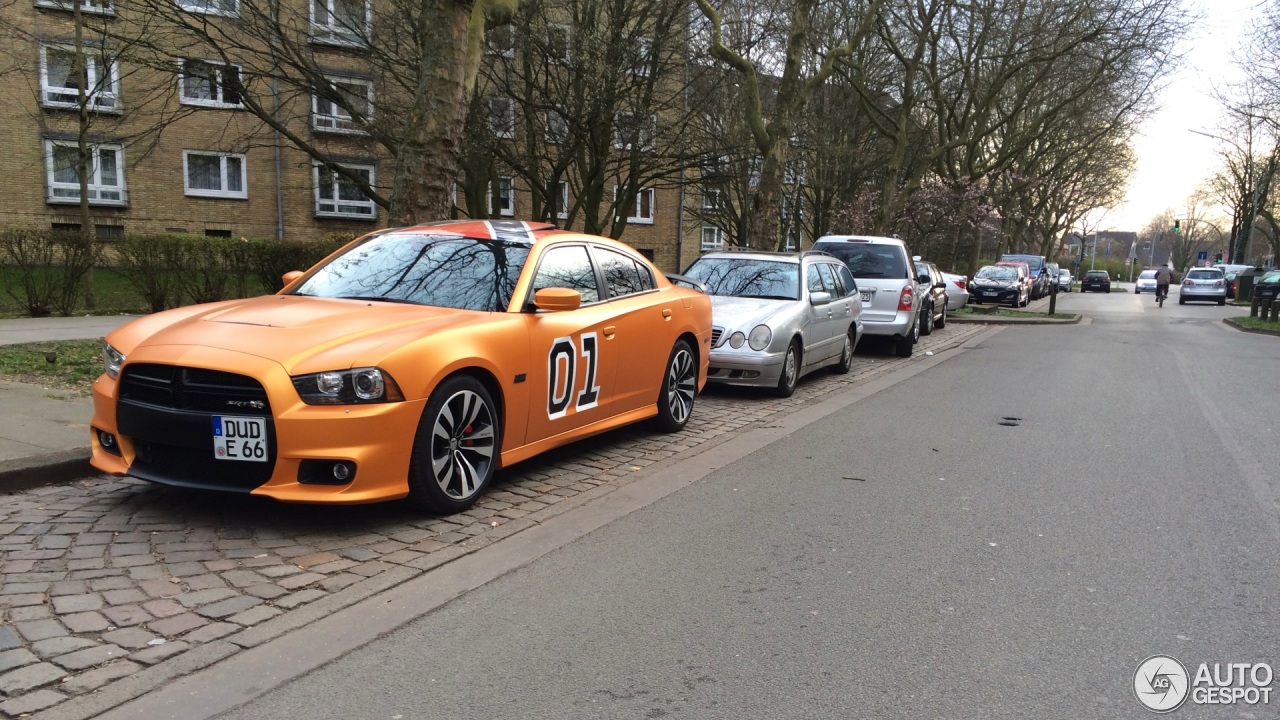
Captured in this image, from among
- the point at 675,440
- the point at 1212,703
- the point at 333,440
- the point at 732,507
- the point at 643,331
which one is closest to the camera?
the point at 1212,703

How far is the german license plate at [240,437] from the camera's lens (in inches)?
164

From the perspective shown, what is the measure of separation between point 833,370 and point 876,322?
229 cm

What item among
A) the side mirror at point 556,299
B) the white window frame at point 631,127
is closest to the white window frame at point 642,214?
the white window frame at point 631,127

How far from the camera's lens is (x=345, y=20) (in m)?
16.9

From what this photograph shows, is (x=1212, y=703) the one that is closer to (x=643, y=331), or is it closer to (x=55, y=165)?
(x=643, y=331)

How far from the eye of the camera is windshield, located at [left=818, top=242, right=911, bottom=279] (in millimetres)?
14023

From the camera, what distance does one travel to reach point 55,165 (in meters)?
25.4

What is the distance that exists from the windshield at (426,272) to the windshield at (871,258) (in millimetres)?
9449

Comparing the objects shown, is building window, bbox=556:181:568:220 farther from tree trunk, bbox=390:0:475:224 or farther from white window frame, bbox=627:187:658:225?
tree trunk, bbox=390:0:475:224

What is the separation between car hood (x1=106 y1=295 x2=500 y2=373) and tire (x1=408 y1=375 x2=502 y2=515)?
39cm

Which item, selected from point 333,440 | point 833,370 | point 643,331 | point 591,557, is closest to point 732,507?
point 591,557

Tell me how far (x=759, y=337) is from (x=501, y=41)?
9.54 meters

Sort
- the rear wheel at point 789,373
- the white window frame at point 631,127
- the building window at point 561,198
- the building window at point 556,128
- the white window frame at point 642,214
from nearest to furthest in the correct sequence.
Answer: the rear wheel at point 789,373 → the white window frame at point 631,127 → the building window at point 556,128 → the building window at point 561,198 → the white window frame at point 642,214

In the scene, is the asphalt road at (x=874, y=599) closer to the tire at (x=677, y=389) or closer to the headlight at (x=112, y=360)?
the tire at (x=677, y=389)
